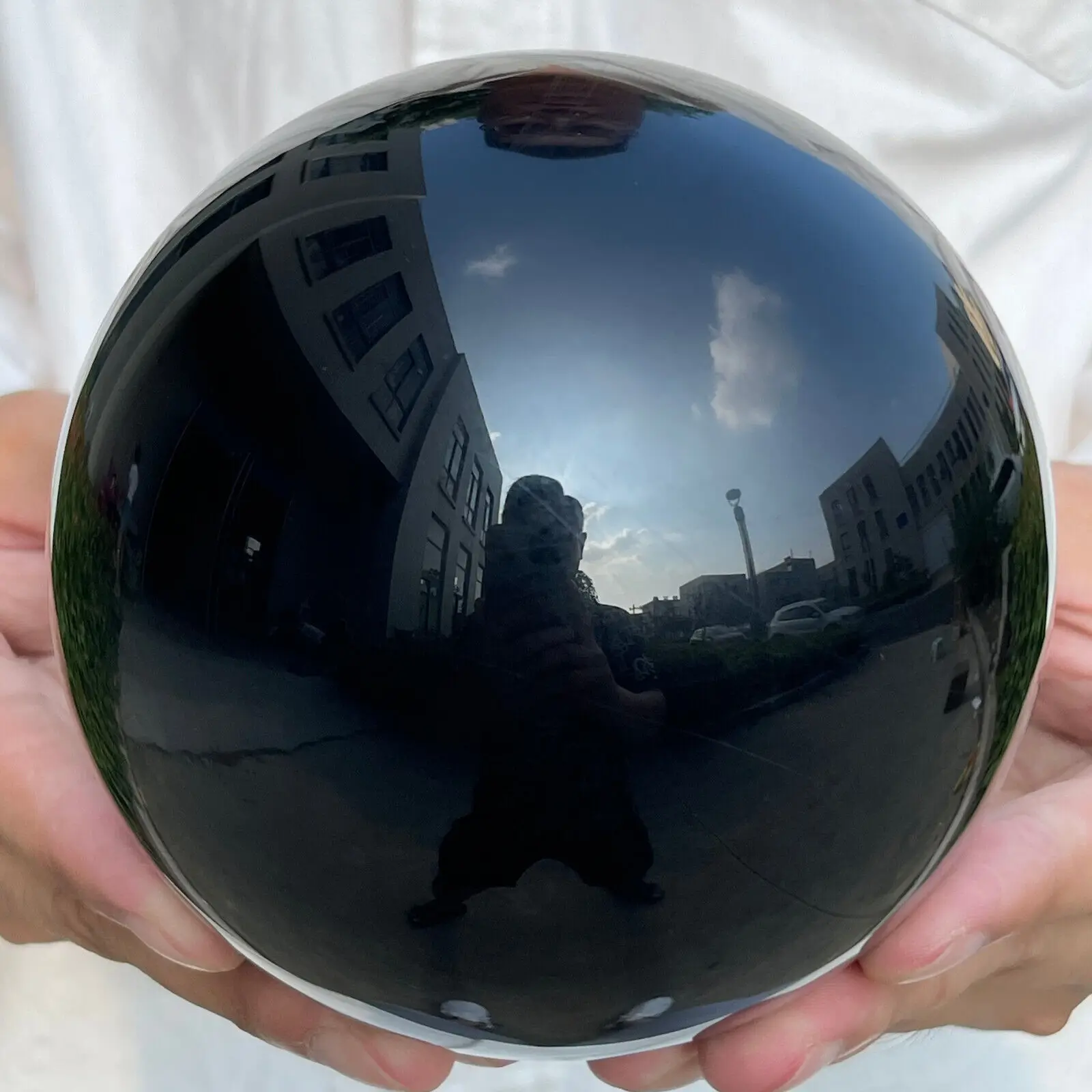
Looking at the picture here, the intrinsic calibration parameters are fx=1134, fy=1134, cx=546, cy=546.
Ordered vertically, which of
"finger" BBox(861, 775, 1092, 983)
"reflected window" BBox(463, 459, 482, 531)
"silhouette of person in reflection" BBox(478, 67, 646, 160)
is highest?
"silhouette of person in reflection" BBox(478, 67, 646, 160)

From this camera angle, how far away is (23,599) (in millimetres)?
Result: 876

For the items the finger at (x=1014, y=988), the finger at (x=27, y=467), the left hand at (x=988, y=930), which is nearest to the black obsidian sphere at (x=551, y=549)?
the left hand at (x=988, y=930)

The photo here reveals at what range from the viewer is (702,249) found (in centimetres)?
45

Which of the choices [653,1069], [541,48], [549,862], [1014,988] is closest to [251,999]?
[653,1069]

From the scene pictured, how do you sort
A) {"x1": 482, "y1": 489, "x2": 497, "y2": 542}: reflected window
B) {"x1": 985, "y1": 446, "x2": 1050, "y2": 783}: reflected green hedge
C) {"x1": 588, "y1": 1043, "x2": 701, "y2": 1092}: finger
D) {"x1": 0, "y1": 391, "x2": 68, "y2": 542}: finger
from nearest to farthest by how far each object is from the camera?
{"x1": 482, "y1": 489, "x2": 497, "y2": 542}: reflected window < {"x1": 985, "y1": 446, "x2": 1050, "y2": 783}: reflected green hedge < {"x1": 588, "y1": 1043, "x2": 701, "y2": 1092}: finger < {"x1": 0, "y1": 391, "x2": 68, "y2": 542}: finger

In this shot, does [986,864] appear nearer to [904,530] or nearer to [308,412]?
[904,530]

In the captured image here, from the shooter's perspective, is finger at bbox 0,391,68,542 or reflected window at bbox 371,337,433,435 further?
finger at bbox 0,391,68,542

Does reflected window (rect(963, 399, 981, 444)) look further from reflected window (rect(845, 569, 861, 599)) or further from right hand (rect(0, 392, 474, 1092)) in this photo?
right hand (rect(0, 392, 474, 1092))

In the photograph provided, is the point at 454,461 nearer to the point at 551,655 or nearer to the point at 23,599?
the point at 551,655

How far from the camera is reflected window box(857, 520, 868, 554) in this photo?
0.44m

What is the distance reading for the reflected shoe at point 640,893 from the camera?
0.46m

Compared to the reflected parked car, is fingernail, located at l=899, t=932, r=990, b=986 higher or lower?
lower

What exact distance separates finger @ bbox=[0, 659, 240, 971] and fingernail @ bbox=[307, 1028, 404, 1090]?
0.08 meters

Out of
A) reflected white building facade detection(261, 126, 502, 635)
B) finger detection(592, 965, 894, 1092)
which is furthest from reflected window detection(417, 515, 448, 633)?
finger detection(592, 965, 894, 1092)
